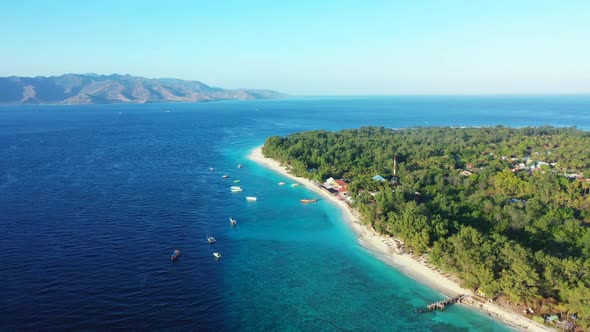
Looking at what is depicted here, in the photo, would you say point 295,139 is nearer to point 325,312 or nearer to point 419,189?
point 419,189

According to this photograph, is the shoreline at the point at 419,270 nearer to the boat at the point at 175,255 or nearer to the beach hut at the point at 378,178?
the beach hut at the point at 378,178

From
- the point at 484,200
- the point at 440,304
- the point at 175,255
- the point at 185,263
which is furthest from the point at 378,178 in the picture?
the point at 175,255

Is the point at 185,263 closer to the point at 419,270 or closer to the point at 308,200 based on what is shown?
the point at 419,270

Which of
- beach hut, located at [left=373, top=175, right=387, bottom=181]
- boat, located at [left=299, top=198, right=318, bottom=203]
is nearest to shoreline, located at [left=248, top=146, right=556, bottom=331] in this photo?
boat, located at [left=299, top=198, right=318, bottom=203]

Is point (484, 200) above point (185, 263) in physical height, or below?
above

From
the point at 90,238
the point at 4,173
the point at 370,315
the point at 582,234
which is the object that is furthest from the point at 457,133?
the point at 4,173
